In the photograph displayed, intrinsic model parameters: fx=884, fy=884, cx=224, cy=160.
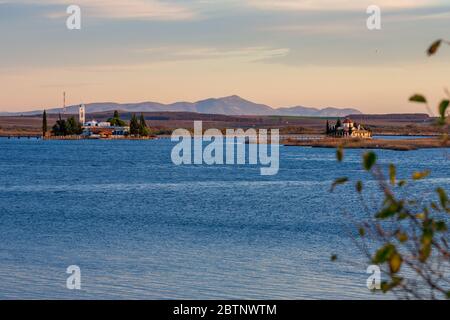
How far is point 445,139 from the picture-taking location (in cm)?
414

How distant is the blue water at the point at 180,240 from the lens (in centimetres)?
1548

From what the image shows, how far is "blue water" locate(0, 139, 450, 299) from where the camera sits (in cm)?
1548

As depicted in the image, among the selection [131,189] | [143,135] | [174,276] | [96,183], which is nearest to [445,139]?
[174,276]

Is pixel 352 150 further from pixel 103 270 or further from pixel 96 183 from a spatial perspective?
pixel 103 270

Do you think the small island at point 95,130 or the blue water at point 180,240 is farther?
the small island at point 95,130

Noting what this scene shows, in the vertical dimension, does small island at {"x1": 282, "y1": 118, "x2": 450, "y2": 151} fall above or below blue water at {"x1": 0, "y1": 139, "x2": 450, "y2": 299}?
above

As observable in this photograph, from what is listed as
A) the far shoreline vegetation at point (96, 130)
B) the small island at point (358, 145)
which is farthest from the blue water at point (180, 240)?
the far shoreline vegetation at point (96, 130)

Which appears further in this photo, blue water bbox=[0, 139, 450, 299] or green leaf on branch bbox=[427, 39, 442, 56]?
blue water bbox=[0, 139, 450, 299]

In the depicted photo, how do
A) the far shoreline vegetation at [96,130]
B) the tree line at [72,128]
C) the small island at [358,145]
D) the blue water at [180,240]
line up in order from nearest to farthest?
1. the blue water at [180,240]
2. the small island at [358,145]
3. the tree line at [72,128]
4. the far shoreline vegetation at [96,130]

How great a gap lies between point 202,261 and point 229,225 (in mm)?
7979

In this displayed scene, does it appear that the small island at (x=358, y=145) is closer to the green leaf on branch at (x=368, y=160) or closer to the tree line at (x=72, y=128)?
the tree line at (x=72, y=128)

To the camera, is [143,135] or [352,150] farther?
[143,135]

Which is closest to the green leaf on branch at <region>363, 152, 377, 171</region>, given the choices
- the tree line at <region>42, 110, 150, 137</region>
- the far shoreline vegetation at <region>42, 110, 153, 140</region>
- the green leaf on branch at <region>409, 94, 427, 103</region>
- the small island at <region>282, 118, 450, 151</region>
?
the green leaf on branch at <region>409, 94, 427, 103</region>

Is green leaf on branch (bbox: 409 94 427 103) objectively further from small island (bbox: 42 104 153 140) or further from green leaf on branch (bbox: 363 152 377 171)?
small island (bbox: 42 104 153 140)
